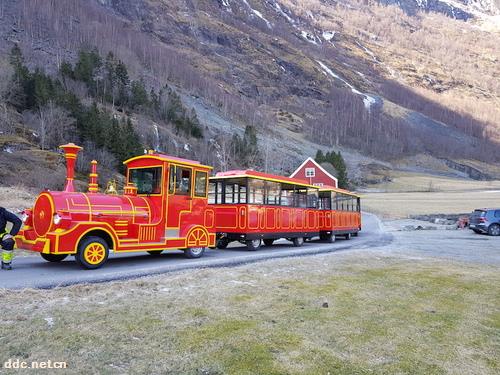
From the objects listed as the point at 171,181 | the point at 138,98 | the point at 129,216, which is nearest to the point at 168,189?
the point at 171,181

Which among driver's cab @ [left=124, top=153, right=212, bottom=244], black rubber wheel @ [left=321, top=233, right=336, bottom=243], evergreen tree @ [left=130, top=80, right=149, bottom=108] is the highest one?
evergreen tree @ [left=130, top=80, right=149, bottom=108]

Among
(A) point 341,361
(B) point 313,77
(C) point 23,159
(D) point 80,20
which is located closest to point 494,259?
(A) point 341,361

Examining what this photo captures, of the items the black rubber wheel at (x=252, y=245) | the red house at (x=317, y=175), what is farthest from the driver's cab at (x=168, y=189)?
the red house at (x=317, y=175)

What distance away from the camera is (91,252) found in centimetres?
1111

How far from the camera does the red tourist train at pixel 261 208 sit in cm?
1759

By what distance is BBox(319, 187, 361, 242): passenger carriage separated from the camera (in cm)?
2362

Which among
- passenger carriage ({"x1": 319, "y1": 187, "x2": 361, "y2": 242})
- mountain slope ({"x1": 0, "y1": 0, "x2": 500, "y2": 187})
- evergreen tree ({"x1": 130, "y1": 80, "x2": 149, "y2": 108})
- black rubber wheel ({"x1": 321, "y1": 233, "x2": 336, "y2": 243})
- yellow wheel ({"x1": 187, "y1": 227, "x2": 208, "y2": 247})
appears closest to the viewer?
yellow wheel ({"x1": 187, "y1": 227, "x2": 208, "y2": 247})

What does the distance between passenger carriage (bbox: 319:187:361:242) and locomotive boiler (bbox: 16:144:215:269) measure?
10.3 m

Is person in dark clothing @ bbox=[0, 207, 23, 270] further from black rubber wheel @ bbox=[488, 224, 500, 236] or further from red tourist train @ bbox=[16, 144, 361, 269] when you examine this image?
black rubber wheel @ bbox=[488, 224, 500, 236]

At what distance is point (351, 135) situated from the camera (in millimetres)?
161375

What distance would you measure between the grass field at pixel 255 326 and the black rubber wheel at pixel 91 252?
2.09 metres

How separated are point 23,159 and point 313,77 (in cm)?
16084

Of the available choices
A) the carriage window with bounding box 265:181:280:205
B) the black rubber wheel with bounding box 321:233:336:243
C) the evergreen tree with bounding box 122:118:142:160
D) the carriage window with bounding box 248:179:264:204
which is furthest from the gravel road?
the evergreen tree with bounding box 122:118:142:160

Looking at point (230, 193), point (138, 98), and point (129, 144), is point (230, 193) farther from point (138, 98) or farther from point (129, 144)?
point (138, 98)
